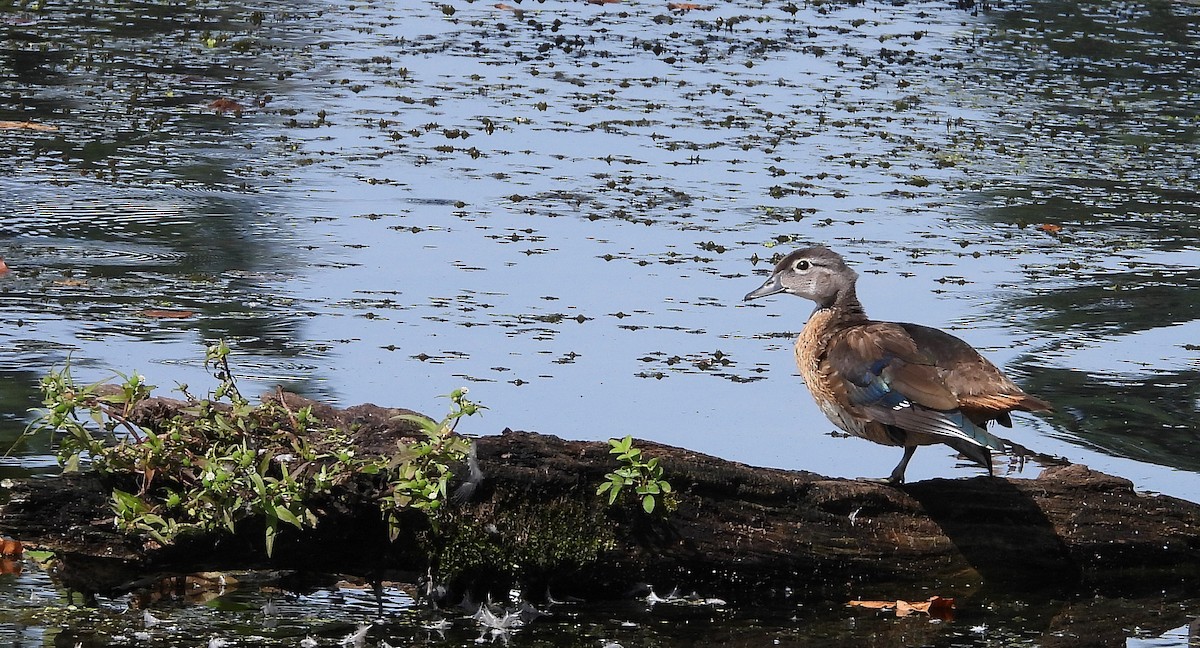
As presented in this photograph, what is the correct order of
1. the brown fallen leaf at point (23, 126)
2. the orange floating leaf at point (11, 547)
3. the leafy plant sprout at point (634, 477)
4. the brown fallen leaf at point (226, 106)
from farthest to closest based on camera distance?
the brown fallen leaf at point (226, 106), the brown fallen leaf at point (23, 126), the orange floating leaf at point (11, 547), the leafy plant sprout at point (634, 477)

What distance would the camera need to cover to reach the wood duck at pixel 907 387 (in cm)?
659

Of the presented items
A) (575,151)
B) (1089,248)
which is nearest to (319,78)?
(575,151)

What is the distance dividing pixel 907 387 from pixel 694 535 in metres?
1.02

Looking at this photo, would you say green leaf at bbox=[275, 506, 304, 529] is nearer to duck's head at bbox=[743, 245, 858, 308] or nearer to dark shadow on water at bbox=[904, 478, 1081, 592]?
dark shadow on water at bbox=[904, 478, 1081, 592]

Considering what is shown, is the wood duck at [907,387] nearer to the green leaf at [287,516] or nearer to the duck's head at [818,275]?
the duck's head at [818,275]

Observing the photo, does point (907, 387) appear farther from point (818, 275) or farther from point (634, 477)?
point (818, 275)

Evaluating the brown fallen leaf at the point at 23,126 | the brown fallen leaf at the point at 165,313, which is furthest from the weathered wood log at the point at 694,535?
the brown fallen leaf at the point at 23,126

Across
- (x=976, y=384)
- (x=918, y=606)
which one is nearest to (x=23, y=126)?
(x=976, y=384)

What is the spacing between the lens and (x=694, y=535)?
6.31 m

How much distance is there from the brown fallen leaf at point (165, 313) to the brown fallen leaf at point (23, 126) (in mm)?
5144

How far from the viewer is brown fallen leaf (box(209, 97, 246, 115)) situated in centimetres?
1551

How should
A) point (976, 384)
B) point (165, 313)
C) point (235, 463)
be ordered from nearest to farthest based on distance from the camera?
1. point (235, 463)
2. point (976, 384)
3. point (165, 313)

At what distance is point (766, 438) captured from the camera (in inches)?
322

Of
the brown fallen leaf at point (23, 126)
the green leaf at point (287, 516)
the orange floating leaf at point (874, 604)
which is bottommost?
the brown fallen leaf at point (23, 126)
